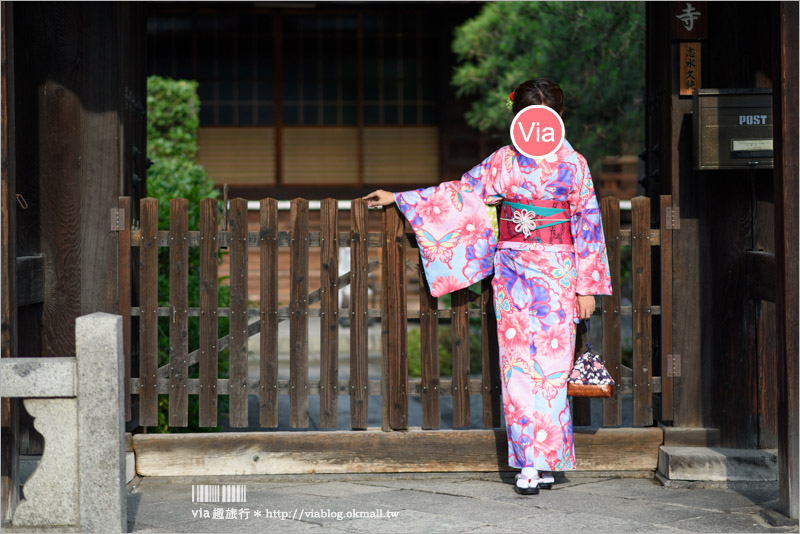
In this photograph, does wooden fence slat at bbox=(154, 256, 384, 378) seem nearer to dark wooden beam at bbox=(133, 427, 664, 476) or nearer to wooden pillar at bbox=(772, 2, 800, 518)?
dark wooden beam at bbox=(133, 427, 664, 476)

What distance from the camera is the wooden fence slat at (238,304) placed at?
5.54 meters

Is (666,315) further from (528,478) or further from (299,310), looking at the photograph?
(299,310)

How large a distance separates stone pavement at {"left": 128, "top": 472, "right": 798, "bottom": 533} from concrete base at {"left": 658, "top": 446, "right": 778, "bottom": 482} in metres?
0.05

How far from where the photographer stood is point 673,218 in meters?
5.57

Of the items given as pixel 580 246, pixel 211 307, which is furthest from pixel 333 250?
pixel 580 246

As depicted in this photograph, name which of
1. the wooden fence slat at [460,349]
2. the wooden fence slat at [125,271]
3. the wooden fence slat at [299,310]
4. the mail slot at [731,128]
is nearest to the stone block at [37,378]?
the wooden fence slat at [125,271]

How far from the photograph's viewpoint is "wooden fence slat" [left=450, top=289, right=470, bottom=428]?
556cm

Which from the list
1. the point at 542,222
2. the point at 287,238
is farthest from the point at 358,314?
the point at 542,222

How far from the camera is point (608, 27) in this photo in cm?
928

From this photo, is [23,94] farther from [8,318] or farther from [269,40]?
[269,40]

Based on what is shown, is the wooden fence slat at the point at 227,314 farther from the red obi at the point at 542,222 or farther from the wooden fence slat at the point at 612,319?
the wooden fence slat at the point at 612,319

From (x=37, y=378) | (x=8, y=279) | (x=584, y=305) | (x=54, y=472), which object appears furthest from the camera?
(x=584, y=305)

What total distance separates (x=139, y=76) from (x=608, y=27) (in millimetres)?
4935

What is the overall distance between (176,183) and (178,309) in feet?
9.15
